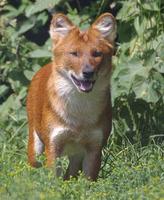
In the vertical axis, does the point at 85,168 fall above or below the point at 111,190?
below

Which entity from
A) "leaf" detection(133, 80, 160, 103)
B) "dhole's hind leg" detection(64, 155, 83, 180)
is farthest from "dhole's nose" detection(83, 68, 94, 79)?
"leaf" detection(133, 80, 160, 103)

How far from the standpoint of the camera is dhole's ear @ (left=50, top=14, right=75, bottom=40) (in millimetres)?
8695

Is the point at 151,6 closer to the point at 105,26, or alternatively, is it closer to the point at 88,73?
the point at 105,26

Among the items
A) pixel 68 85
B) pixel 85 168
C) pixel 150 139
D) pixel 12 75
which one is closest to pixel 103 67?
pixel 68 85

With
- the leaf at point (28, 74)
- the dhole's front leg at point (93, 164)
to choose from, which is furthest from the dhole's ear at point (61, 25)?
the leaf at point (28, 74)

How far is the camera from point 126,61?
10070 mm

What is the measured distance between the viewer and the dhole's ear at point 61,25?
8.70 m

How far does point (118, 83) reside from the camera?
9953 millimetres

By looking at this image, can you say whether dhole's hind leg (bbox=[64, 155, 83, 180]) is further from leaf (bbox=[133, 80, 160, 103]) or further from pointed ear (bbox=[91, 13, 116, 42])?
leaf (bbox=[133, 80, 160, 103])

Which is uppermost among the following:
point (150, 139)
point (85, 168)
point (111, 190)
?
point (111, 190)

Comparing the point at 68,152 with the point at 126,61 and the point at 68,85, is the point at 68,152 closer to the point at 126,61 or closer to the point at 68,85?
the point at 68,85

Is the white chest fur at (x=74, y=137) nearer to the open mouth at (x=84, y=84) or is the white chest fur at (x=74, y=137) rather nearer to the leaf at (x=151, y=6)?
the open mouth at (x=84, y=84)

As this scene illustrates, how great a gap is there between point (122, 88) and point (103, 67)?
4.84 ft

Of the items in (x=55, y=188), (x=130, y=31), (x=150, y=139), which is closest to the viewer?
(x=55, y=188)
